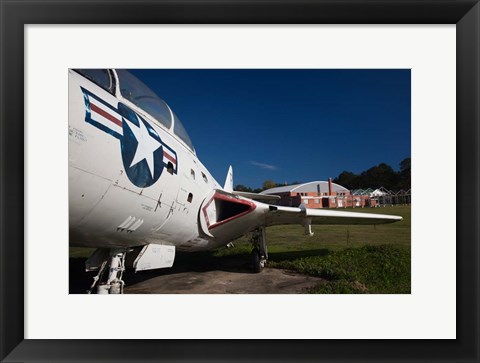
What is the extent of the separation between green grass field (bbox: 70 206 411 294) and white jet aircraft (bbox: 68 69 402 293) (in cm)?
49

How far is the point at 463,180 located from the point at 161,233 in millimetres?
2468

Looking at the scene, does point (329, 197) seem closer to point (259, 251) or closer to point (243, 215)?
point (259, 251)

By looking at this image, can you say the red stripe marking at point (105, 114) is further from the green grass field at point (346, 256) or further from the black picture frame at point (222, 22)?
the green grass field at point (346, 256)

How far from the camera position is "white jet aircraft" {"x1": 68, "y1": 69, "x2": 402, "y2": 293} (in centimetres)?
152

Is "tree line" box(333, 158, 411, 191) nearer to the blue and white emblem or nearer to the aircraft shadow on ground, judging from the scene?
the blue and white emblem

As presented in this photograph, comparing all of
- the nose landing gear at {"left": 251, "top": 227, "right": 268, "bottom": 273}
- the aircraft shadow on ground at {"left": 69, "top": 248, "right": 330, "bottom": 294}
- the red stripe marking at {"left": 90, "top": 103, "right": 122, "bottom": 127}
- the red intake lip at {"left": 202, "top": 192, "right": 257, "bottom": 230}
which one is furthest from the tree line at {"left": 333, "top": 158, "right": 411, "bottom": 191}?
the aircraft shadow on ground at {"left": 69, "top": 248, "right": 330, "bottom": 294}

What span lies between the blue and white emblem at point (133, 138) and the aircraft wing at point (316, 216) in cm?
225

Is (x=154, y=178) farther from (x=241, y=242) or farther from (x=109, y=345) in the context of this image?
(x=241, y=242)

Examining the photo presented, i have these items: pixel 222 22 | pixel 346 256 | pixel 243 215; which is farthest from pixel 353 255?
pixel 222 22

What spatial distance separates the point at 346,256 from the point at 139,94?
4.46 meters

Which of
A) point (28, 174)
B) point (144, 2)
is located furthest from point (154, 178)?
point (144, 2)

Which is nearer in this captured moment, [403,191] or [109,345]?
[109,345]

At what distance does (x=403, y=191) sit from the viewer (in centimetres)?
234

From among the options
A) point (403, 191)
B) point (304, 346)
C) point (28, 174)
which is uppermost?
point (28, 174)
